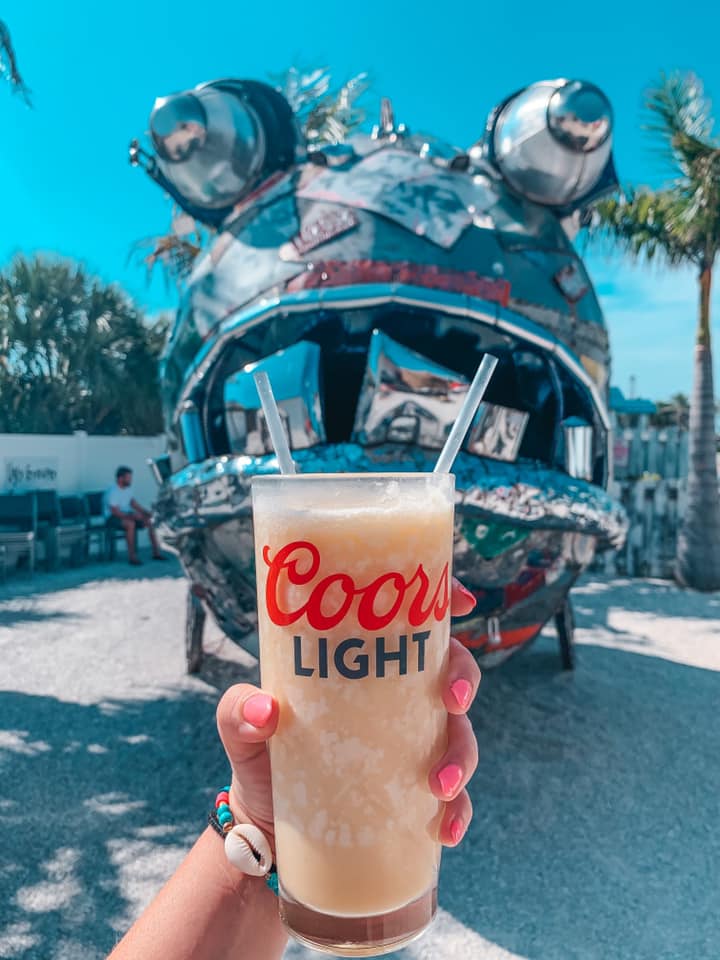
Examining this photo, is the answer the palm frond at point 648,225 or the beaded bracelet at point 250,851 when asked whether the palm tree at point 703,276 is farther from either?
the beaded bracelet at point 250,851

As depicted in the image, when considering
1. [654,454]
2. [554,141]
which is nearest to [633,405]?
[654,454]

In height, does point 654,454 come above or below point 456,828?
above

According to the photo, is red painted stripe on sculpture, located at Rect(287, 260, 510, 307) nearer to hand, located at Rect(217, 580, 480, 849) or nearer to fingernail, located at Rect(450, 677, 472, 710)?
hand, located at Rect(217, 580, 480, 849)

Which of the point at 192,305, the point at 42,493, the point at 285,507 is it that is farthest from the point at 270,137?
the point at 42,493

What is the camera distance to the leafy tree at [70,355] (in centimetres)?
1553

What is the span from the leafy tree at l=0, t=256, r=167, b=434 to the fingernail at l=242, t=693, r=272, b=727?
49.3ft

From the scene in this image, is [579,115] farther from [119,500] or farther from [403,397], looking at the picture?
[119,500]

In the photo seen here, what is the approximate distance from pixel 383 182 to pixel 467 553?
131 cm

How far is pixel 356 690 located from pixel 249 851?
17.8 inches

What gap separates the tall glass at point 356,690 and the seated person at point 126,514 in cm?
867

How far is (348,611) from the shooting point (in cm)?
97

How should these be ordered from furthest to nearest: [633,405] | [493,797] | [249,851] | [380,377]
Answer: [633,405], [493,797], [380,377], [249,851]

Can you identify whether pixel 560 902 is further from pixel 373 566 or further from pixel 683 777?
pixel 373 566

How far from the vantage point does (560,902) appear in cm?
221
